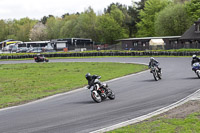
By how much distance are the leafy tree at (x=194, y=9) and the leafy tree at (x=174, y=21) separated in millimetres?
1820

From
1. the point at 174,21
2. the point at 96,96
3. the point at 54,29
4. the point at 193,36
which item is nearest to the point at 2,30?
the point at 54,29

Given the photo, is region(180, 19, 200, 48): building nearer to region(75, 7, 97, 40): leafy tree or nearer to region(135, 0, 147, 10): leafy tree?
region(75, 7, 97, 40): leafy tree

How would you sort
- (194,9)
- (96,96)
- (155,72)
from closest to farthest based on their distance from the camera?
(96,96) < (155,72) < (194,9)

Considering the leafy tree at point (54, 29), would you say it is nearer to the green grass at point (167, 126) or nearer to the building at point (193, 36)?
the building at point (193, 36)

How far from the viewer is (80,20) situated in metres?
108

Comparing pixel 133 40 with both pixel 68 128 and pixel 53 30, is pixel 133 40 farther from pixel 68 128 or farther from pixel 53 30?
pixel 68 128

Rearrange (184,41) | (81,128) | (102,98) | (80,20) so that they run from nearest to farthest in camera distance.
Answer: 1. (81,128)
2. (102,98)
3. (184,41)
4. (80,20)

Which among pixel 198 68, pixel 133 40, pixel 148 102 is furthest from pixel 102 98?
pixel 133 40

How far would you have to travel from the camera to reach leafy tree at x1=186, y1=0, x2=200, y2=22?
7856 centimetres

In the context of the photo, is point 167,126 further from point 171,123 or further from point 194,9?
point 194,9

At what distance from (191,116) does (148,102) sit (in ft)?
12.1

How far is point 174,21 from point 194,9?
5.32 meters

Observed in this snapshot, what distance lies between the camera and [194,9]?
79.6m

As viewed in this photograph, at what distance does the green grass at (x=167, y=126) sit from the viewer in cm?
810
